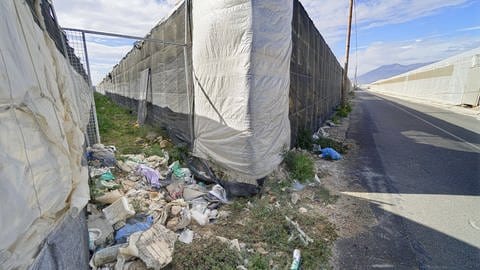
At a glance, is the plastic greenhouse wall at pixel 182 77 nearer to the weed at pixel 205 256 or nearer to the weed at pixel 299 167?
the weed at pixel 299 167

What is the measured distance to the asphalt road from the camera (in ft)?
7.93

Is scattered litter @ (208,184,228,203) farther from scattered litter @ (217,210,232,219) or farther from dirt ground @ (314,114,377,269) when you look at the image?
dirt ground @ (314,114,377,269)

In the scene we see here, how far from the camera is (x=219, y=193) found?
352 centimetres

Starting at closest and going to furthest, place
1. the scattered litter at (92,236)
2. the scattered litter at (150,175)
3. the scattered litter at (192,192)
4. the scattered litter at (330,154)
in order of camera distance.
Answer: the scattered litter at (92,236), the scattered litter at (192,192), the scattered litter at (150,175), the scattered litter at (330,154)

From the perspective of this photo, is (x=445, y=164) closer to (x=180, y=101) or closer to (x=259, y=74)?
(x=259, y=74)

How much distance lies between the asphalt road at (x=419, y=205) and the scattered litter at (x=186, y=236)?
61.7 inches

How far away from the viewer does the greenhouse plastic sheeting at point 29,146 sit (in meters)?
1.12

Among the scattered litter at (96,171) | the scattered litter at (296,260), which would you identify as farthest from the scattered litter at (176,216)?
the scattered litter at (96,171)

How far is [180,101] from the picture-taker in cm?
502

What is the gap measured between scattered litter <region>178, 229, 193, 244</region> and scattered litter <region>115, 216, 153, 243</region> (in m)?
0.38

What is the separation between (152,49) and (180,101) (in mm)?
2898

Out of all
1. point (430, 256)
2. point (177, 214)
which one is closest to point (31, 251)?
point (177, 214)

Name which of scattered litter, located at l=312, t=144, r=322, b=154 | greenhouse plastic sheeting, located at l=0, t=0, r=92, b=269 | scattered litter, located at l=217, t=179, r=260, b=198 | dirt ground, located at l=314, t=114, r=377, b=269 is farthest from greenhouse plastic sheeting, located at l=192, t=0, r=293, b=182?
greenhouse plastic sheeting, located at l=0, t=0, r=92, b=269

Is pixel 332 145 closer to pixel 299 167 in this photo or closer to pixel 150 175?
pixel 299 167
